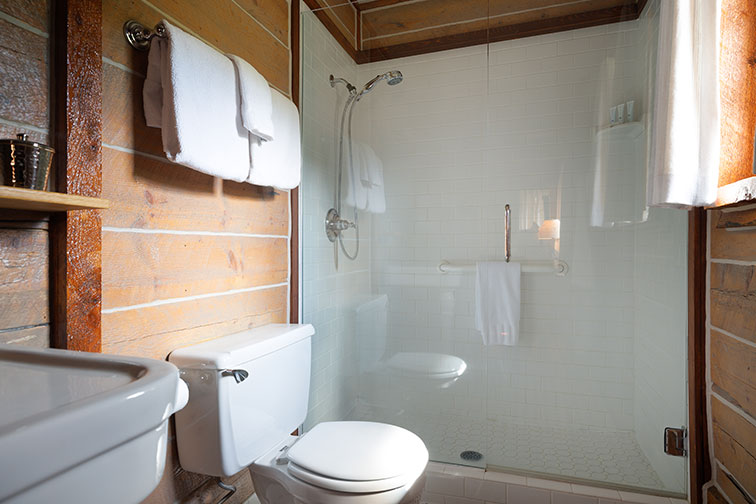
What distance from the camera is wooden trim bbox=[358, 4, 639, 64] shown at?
1.81 meters

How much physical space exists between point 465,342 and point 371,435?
0.62 metres

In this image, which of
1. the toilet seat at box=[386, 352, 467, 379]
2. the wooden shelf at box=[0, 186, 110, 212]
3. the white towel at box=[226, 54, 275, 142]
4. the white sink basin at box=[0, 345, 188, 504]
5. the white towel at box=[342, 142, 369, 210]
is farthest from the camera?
the white towel at box=[342, 142, 369, 210]

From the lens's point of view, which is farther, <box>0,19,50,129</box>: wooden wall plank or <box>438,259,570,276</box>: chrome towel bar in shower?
<box>438,259,570,276</box>: chrome towel bar in shower

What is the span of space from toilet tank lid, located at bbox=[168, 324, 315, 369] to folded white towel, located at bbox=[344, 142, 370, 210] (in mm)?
607

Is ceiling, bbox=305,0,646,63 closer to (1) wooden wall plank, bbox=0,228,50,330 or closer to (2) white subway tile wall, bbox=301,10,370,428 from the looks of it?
(2) white subway tile wall, bbox=301,10,370,428

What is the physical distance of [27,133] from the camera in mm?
881

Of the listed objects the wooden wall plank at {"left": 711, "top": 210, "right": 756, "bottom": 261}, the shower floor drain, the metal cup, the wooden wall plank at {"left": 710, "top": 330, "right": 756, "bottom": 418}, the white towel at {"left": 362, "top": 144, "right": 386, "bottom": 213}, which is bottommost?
the shower floor drain

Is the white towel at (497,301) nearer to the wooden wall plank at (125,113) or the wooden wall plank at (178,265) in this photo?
the wooden wall plank at (178,265)

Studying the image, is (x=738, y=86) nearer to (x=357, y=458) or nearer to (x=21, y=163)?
(x=357, y=458)

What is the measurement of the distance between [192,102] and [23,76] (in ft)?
1.17

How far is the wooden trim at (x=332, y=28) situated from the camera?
74.7 inches

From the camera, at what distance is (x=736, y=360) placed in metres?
1.28

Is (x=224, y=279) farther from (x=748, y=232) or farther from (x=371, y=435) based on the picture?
(x=748, y=232)

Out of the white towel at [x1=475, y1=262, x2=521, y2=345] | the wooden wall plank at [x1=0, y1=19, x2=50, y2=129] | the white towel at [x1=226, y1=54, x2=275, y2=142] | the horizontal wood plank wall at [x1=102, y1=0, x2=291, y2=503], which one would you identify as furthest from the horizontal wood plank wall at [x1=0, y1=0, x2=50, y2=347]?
the white towel at [x1=475, y1=262, x2=521, y2=345]
